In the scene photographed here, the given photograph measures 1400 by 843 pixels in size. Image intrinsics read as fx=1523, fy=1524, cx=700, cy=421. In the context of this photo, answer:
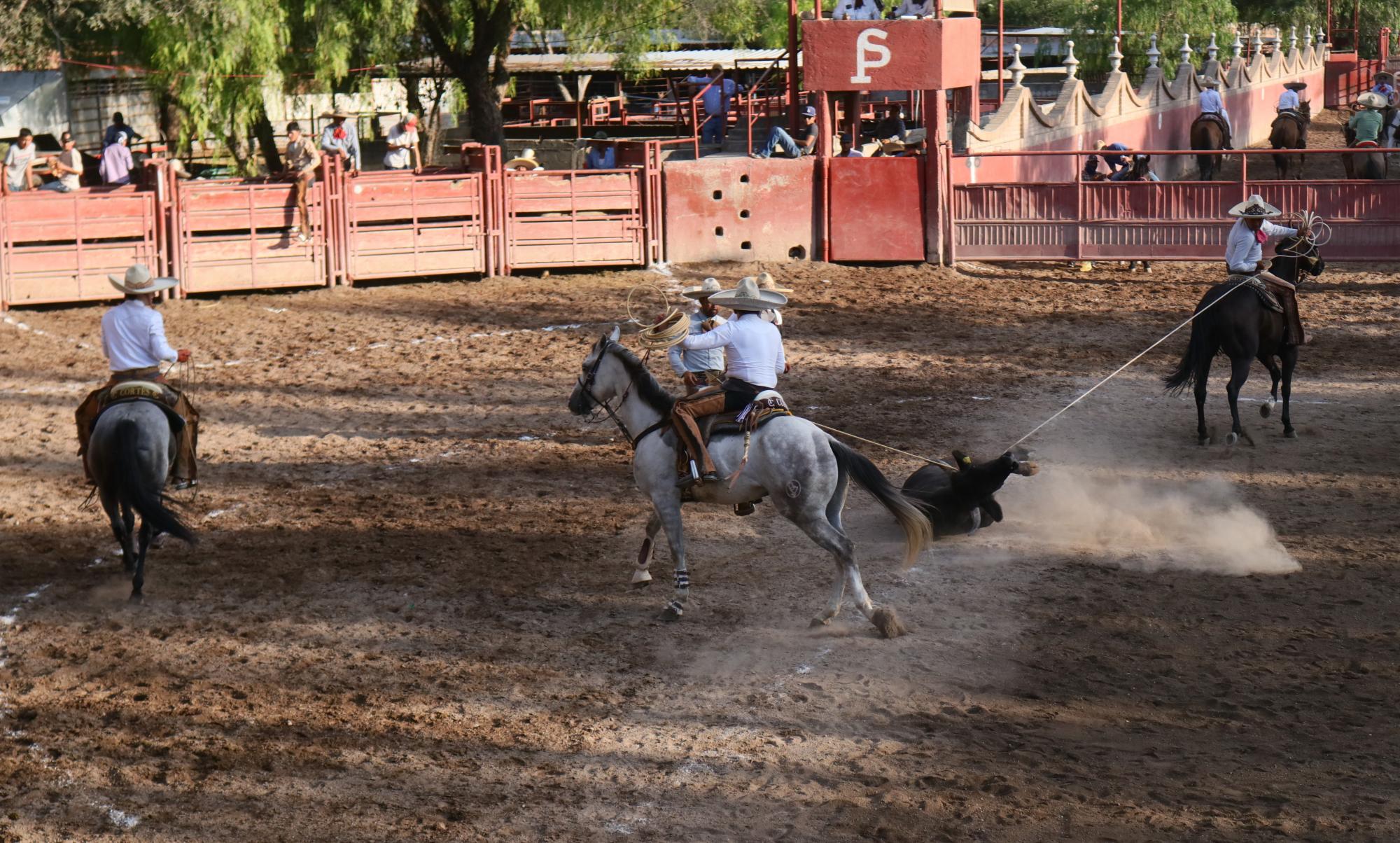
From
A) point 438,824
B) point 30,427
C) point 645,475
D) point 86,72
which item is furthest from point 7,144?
point 438,824

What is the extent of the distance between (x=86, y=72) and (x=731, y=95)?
46.0 ft

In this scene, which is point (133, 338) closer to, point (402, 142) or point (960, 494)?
point (960, 494)

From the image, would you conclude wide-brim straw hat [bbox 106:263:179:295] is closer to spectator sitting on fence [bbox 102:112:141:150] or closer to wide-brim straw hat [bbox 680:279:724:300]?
wide-brim straw hat [bbox 680:279:724:300]

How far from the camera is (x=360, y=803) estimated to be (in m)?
6.73

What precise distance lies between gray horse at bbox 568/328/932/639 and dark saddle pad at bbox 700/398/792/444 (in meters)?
0.05

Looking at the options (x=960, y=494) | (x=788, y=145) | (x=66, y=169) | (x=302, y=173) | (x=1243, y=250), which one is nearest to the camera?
(x=960, y=494)

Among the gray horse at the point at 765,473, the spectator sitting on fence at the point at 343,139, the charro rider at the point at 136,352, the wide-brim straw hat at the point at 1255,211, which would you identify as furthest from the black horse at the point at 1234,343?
the spectator sitting on fence at the point at 343,139

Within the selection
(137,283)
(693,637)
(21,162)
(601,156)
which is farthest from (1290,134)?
(137,283)

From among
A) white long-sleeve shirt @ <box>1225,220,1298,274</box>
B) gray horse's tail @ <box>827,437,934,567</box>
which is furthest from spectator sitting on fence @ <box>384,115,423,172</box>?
gray horse's tail @ <box>827,437,934,567</box>

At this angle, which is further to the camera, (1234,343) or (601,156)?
(601,156)

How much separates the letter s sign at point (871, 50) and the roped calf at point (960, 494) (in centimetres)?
1324

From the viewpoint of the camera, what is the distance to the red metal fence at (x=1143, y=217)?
841 inches

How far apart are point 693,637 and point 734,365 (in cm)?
166

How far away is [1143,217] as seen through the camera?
2186cm
